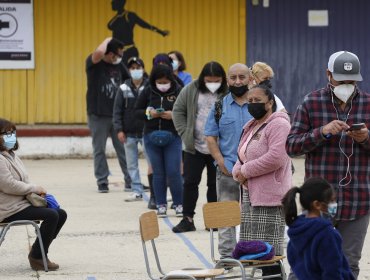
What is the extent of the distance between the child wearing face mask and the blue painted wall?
13.4 metres

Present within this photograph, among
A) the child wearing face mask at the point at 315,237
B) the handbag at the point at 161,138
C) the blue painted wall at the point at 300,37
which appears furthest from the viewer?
the blue painted wall at the point at 300,37

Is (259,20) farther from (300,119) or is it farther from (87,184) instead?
(300,119)

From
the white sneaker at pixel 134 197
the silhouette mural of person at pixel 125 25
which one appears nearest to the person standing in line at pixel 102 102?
the white sneaker at pixel 134 197

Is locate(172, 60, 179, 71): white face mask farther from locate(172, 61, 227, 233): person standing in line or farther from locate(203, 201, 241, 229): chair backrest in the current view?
locate(203, 201, 241, 229): chair backrest

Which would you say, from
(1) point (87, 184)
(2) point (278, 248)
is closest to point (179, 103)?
(2) point (278, 248)

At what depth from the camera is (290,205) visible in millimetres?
6301

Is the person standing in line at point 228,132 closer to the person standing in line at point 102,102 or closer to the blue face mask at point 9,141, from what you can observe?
the blue face mask at point 9,141

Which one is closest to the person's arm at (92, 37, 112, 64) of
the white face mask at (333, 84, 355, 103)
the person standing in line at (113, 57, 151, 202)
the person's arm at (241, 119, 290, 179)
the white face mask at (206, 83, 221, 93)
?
the person standing in line at (113, 57, 151, 202)

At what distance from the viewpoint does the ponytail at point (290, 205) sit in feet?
20.6

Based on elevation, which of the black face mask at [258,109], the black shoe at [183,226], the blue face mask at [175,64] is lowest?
the black shoe at [183,226]

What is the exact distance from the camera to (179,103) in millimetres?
11109

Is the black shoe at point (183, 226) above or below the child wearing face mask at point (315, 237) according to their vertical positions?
below

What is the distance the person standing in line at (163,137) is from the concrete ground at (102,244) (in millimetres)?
351

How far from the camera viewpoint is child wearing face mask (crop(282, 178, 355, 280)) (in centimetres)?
608
